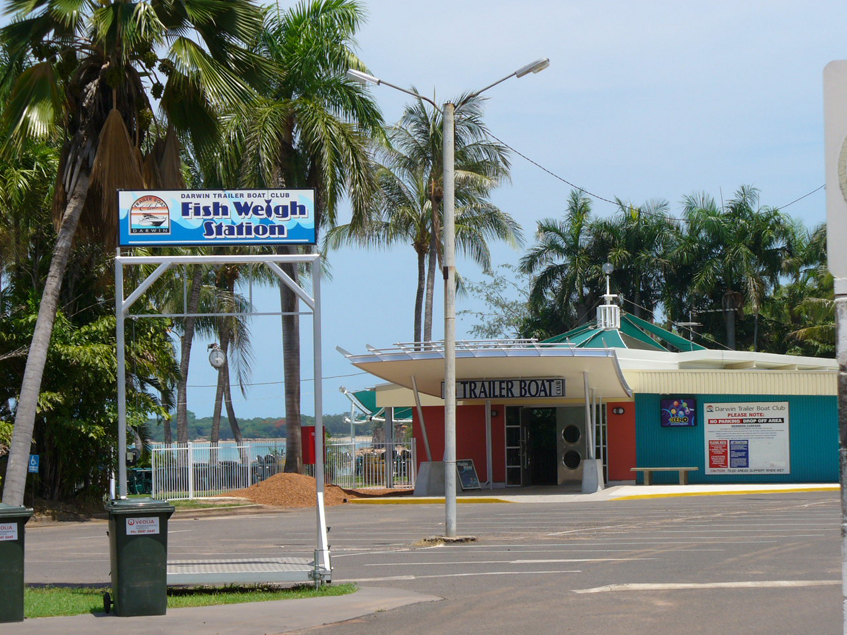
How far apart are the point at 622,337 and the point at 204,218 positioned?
26925 mm

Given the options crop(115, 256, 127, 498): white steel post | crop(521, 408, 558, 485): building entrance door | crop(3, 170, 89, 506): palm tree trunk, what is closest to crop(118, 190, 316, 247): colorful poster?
crop(115, 256, 127, 498): white steel post

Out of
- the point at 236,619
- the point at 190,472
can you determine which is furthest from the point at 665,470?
the point at 236,619

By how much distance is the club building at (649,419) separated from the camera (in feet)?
102

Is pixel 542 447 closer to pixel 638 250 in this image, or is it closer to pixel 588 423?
pixel 588 423

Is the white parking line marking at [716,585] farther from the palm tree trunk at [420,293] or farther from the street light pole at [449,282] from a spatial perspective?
the palm tree trunk at [420,293]

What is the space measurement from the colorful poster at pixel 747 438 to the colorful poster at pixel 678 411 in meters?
0.41

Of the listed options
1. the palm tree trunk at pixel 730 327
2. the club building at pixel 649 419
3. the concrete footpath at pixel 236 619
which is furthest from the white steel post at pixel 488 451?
the palm tree trunk at pixel 730 327

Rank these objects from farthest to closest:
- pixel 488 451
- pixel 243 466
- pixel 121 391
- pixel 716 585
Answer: pixel 488 451 → pixel 243 466 → pixel 121 391 → pixel 716 585

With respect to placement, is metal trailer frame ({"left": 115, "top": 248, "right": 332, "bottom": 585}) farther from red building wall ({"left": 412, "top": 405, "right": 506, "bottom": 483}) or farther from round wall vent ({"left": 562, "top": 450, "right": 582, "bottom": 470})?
round wall vent ({"left": 562, "top": 450, "right": 582, "bottom": 470})

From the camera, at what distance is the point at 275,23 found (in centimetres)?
3064

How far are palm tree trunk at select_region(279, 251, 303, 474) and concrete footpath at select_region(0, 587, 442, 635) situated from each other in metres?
20.3

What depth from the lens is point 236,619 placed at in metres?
9.95

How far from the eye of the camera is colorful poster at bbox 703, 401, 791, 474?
109 ft

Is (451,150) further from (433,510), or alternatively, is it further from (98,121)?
(433,510)
